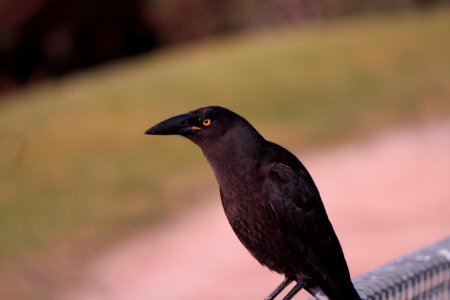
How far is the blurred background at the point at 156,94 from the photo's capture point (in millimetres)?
11672

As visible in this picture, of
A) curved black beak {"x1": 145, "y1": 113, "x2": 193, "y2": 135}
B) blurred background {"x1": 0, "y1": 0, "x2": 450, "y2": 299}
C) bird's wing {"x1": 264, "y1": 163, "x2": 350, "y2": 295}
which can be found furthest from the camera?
blurred background {"x1": 0, "y1": 0, "x2": 450, "y2": 299}

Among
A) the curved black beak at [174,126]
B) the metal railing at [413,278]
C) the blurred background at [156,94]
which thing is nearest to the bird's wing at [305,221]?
the metal railing at [413,278]

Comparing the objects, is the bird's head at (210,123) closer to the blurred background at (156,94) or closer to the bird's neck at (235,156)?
the bird's neck at (235,156)

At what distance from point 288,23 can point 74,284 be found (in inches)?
695

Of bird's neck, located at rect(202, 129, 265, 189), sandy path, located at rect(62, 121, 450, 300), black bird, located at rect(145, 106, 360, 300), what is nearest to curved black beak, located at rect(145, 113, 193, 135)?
black bird, located at rect(145, 106, 360, 300)

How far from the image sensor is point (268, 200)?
4148mm

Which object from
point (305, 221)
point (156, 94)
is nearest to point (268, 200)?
point (305, 221)

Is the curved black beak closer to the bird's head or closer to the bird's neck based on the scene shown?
the bird's head

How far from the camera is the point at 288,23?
26625 mm

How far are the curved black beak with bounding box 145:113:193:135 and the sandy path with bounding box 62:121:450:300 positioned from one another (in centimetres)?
504

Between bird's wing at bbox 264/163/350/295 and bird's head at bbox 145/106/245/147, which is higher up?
bird's head at bbox 145/106/245/147

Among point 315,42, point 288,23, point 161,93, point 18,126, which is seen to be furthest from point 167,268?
point 288,23

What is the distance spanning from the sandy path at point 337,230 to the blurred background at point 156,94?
0.17 meters

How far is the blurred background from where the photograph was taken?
11672 millimetres
